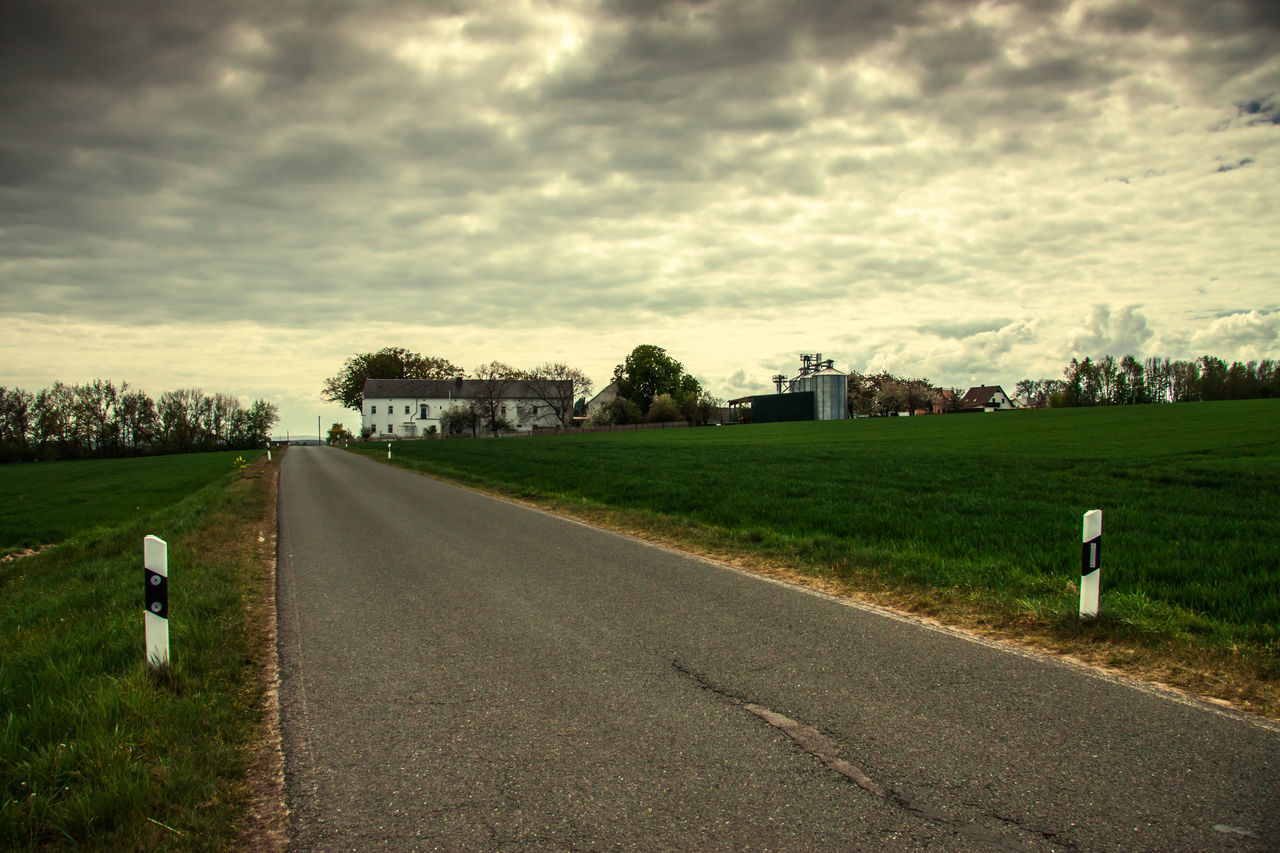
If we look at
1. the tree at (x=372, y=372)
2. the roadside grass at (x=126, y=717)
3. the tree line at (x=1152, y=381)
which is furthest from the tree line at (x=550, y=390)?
the roadside grass at (x=126, y=717)

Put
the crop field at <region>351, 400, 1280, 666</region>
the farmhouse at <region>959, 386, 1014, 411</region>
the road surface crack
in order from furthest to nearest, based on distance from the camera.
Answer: the farmhouse at <region>959, 386, 1014, 411</region>, the crop field at <region>351, 400, 1280, 666</region>, the road surface crack

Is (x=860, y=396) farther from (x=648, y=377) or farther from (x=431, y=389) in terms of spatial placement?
(x=431, y=389)

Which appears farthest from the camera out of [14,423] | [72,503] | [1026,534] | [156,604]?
[14,423]

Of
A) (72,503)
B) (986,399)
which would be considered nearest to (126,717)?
(72,503)

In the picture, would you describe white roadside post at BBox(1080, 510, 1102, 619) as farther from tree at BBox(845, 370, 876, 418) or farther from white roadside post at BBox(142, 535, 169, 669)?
tree at BBox(845, 370, 876, 418)

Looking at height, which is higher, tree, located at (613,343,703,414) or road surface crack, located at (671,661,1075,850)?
tree, located at (613,343,703,414)

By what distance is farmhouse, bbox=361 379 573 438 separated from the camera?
12106 centimetres

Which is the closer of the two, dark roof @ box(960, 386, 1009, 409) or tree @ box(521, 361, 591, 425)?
tree @ box(521, 361, 591, 425)

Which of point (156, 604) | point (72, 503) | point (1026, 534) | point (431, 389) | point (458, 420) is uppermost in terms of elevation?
point (431, 389)

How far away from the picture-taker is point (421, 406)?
409 ft

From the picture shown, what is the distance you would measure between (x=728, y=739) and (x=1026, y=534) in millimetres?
7539

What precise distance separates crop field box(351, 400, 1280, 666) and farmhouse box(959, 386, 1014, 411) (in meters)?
122

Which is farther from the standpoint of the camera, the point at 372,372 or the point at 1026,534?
the point at 372,372

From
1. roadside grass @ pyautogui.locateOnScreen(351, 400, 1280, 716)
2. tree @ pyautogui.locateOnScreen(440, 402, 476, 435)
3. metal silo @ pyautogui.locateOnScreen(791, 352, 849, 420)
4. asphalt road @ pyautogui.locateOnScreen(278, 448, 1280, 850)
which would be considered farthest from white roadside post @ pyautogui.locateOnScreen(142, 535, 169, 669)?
metal silo @ pyautogui.locateOnScreen(791, 352, 849, 420)
